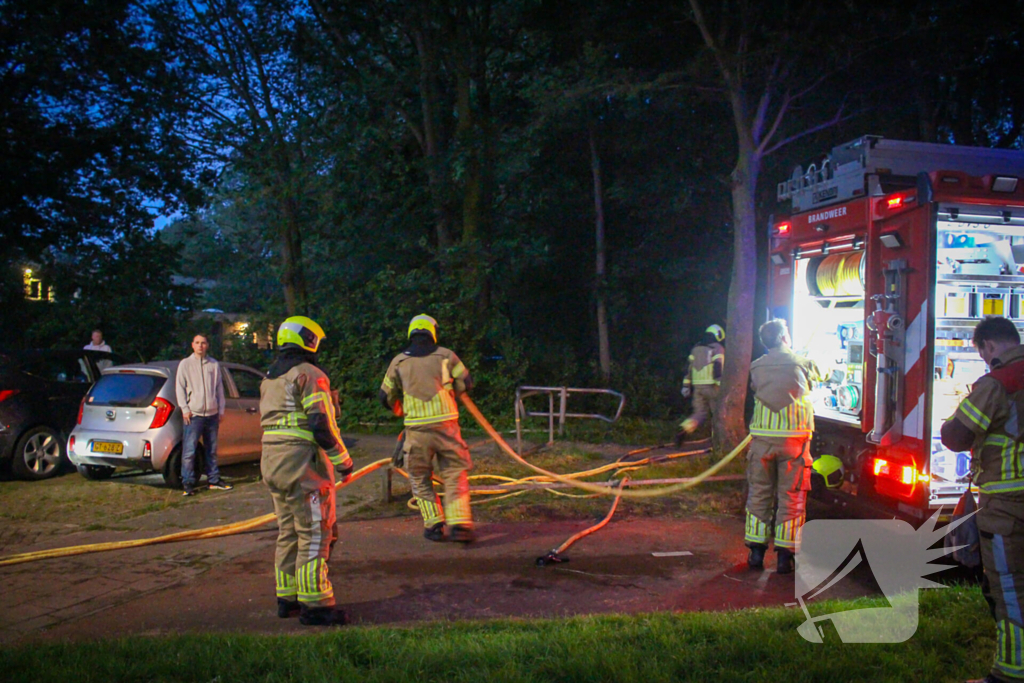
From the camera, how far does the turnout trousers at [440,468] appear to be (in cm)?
679

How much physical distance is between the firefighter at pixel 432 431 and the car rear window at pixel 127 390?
376 cm

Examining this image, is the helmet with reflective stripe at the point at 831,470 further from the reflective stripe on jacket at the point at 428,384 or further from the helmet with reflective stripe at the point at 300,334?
the helmet with reflective stripe at the point at 300,334

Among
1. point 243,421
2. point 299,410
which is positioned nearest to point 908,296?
point 299,410

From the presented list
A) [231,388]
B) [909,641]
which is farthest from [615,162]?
[909,641]

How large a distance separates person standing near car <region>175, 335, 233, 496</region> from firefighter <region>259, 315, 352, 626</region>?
399cm

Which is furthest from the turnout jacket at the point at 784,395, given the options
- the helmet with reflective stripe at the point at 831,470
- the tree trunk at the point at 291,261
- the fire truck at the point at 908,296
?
the tree trunk at the point at 291,261

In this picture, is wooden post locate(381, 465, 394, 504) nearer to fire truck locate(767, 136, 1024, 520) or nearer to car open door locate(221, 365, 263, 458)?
car open door locate(221, 365, 263, 458)

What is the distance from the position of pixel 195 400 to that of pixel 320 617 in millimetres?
4588

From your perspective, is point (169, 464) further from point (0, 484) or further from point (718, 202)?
point (718, 202)

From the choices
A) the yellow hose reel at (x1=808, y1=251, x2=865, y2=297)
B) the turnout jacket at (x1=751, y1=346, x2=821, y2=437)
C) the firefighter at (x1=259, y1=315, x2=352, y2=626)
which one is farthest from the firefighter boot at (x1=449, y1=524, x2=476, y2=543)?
the yellow hose reel at (x1=808, y1=251, x2=865, y2=297)

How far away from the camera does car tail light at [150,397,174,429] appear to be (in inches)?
346

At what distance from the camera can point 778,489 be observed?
6.08 m

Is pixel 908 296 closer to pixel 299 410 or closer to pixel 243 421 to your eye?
pixel 299 410

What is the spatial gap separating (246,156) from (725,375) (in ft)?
39.9
